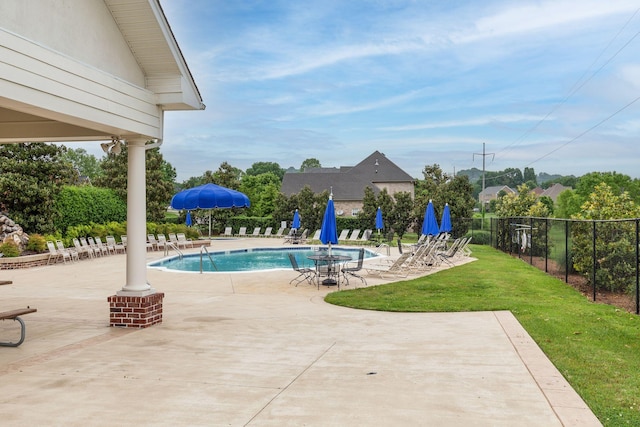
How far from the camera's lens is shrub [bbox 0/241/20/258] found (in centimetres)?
1678

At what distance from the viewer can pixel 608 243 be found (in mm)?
12875

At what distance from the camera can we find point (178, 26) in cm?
1803

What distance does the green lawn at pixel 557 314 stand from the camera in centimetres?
492

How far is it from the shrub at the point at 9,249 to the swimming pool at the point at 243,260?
419 cm

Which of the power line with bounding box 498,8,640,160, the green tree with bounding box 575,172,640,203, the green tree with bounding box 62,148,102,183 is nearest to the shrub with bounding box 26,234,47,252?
the power line with bounding box 498,8,640,160

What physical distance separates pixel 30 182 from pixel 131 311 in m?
15.1

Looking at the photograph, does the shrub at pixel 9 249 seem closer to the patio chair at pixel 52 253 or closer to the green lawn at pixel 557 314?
the patio chair at pixel 52 253

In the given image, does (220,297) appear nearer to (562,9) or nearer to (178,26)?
(178,26)

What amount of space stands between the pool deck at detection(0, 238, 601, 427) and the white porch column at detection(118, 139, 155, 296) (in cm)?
72

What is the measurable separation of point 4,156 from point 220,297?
44.5 ft

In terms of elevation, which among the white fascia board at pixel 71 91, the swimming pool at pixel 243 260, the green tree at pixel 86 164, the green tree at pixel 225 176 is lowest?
the swimming pool at pixel 243 260

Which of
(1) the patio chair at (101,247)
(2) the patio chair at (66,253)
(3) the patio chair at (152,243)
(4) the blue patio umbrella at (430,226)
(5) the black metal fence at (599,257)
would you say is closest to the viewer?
(5) the black metal fence at (599,257)

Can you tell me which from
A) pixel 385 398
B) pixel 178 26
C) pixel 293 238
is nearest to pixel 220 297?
pixel 385 398

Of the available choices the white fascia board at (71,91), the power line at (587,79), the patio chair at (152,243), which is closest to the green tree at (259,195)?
the patio chair at (152,243)
